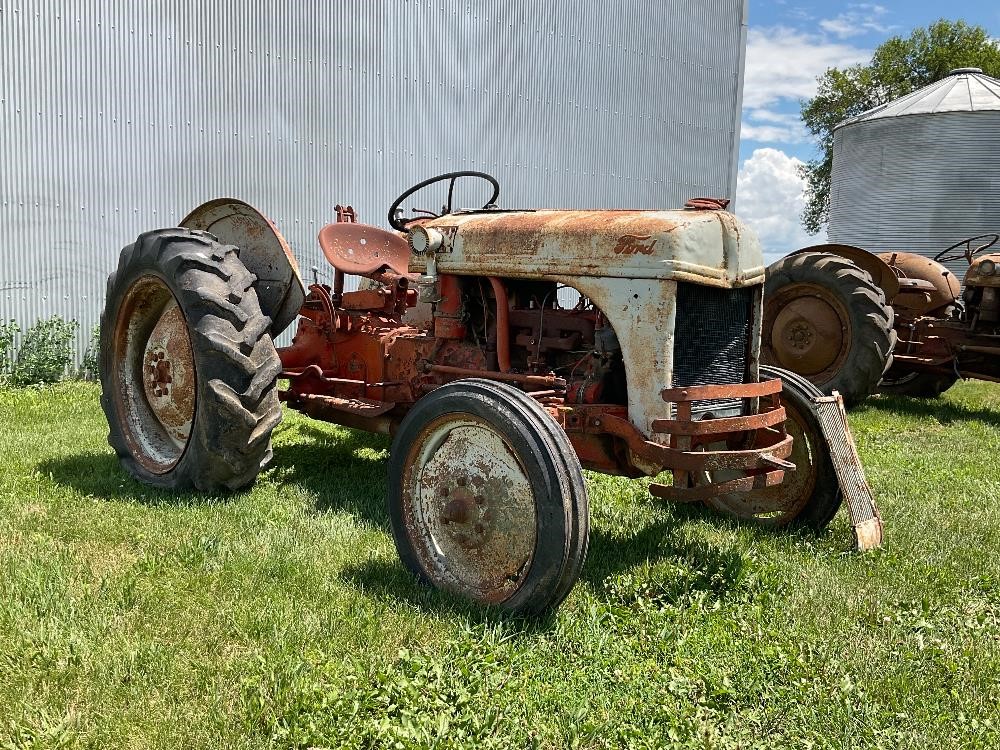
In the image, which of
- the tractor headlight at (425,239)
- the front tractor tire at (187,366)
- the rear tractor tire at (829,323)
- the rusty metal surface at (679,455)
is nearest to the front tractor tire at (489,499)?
the rusty metal surface at (679,455)

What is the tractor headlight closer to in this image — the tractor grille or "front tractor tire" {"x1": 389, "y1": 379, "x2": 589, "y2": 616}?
"front tractor tire" {"x1": 389, "y1": 379, "x2": 589, "y2": 616}

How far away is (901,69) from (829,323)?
25.4 metres

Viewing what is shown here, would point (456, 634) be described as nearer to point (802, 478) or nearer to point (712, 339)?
point (712, 339)

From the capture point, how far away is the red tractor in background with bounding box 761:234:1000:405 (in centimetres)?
796

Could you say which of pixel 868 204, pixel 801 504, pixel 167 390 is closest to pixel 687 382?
pixel 801 504

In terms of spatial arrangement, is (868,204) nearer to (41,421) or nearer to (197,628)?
(41,421)

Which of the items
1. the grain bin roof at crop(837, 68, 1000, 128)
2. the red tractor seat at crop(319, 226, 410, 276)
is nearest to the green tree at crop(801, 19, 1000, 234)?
the grain bin roof at crop(837, 68, 1000, 128)

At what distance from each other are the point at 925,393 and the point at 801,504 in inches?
242

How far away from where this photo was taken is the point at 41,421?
6.59 metres

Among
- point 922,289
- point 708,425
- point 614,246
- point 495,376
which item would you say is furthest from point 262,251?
point 922,289

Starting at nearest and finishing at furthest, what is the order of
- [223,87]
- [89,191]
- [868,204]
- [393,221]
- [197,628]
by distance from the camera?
1. [197,628]
2. [393,221]
3. [89,191]
4. [223,87]
5. [868,204]

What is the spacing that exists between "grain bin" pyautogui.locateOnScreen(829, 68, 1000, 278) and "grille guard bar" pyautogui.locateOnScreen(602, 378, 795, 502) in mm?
14738

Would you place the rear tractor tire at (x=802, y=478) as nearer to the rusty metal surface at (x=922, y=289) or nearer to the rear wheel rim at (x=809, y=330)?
the rear wheel rim at (x=809, y=330)

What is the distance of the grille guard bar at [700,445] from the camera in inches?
139
